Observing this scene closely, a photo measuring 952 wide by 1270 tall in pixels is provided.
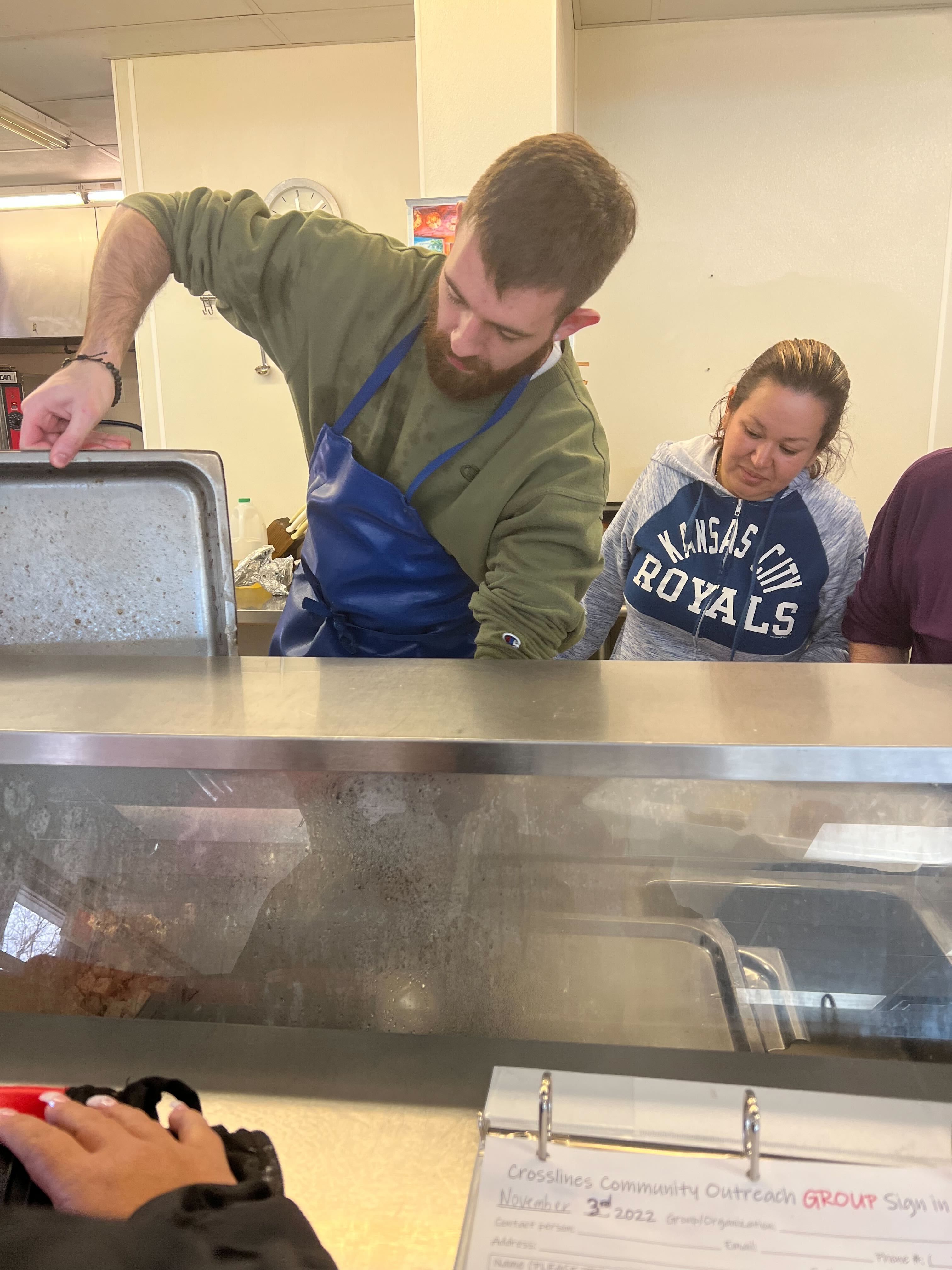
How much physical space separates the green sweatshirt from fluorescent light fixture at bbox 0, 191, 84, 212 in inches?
173

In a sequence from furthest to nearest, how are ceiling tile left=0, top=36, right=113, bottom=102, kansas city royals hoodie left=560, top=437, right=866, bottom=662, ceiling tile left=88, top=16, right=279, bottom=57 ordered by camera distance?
ceiling tile left=0, top=36, right=113, bottom=102
ceiling tile left=88, top=16, right=279, bottom=57
kansas city royals hoodie left=560, top=437, right=866, bottom=662

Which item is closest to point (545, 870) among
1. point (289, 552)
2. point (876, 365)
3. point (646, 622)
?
point (646, 622)

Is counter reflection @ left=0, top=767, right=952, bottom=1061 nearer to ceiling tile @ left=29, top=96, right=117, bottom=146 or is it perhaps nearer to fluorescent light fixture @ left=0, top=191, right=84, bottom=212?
ceiling tile @ left=29, top=96, right=117, bottom=146

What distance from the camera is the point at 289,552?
3129 millimetres

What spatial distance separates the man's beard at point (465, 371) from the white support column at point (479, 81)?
58.0 inches

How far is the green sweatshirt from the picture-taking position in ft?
3.95

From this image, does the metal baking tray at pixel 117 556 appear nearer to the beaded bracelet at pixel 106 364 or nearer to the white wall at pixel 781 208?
the beaded bracelet at pixel 106 364

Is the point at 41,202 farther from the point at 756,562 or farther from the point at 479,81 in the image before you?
the point at 756,562

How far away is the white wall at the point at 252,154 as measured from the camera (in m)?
3.26

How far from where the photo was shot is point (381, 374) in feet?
4.05

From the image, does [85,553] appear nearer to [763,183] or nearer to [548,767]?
[548,767]

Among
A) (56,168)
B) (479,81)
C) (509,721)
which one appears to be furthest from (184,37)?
Result: (509,721)

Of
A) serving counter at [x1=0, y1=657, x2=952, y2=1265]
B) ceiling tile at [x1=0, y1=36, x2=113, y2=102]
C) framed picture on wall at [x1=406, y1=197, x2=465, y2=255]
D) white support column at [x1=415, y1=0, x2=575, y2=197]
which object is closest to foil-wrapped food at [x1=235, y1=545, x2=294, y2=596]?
framed picture on wall at [x1=406, y1=197, x2=465, y2=255]

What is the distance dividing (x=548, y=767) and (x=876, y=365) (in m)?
3.23
